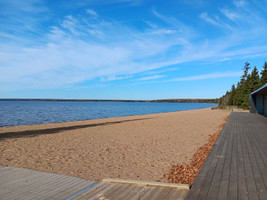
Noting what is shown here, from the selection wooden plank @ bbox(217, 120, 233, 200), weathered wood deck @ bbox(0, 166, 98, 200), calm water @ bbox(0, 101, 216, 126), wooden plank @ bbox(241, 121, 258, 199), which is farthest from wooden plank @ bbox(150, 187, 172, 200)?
calm water @ bbox(0, 101, 216, 126)

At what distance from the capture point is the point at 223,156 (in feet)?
15.6

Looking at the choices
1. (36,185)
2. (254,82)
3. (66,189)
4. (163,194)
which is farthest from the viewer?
(254,82)

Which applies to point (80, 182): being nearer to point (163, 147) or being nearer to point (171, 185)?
point (171, 185)

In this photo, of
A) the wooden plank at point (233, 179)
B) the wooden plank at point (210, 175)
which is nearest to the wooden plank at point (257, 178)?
the wooden plank at point (233, 179)

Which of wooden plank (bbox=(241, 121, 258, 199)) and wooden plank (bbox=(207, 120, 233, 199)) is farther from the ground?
wooden plank (bbox=(241, 121, 258, 199))

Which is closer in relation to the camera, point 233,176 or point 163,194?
point 163,194

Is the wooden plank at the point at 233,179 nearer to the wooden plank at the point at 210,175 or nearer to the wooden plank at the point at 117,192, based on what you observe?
the wooden plank at the point at 210,175

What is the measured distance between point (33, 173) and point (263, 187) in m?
4.48

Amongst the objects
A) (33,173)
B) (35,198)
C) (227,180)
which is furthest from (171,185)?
(33,173)

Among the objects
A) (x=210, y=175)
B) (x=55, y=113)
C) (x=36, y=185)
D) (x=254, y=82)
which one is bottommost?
(x=55, y=113)

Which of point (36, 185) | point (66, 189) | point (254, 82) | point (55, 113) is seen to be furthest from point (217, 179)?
point (55, 113)

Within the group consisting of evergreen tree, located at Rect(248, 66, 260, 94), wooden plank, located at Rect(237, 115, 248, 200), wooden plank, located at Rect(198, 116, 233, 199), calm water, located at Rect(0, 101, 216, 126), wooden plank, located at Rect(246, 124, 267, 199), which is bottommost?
calm water, located at Rect(0, 101, 216, 126)

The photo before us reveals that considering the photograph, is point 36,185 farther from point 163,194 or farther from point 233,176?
point 233,176

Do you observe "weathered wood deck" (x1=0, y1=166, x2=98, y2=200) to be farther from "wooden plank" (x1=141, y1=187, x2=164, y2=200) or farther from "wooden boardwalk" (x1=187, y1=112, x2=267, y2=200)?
"wooden boardwalk" (x1=187, y1=112, x2=267, y2=200)
